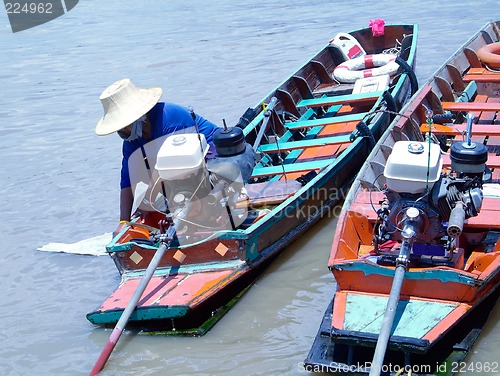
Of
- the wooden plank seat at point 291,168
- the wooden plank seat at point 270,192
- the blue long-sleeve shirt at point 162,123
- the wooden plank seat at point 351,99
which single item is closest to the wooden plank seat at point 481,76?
the wooden plank seat at point 351,99

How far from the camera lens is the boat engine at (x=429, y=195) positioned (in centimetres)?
420

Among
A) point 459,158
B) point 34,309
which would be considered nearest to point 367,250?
point 459,158

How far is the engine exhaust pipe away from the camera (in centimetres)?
412

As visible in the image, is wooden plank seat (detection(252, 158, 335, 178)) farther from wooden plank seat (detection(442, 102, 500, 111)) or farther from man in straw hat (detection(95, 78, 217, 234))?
wooden plank seat (detection(442, 102, 500, 111))

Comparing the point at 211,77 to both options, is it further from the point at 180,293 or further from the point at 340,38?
the point at 180,293

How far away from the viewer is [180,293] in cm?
477

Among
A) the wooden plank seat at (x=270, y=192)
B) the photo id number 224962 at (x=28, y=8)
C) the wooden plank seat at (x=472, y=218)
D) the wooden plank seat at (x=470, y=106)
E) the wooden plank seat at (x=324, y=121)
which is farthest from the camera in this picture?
the photo id number 224962 at (x=28, y=8)

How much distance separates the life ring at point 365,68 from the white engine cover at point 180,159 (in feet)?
13.1

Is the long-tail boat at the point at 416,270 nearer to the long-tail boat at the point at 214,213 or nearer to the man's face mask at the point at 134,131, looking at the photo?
the long-tail boat at the point at 214,213

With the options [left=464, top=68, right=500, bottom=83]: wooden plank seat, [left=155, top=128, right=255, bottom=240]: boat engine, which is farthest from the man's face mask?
[left=464, top=68, right=500, bottom=83]: wooden plank seat

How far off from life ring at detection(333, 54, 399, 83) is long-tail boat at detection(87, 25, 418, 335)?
4.25 ft

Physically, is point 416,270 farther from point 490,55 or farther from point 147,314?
point 490,55

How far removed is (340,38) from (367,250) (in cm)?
536

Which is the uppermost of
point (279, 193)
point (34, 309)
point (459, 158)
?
point (459, 158)
